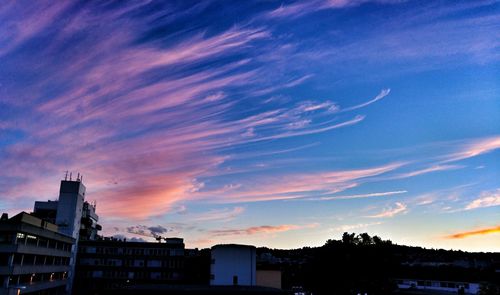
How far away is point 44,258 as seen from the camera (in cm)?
8575

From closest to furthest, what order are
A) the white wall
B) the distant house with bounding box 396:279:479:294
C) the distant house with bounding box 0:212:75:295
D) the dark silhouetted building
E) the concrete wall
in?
the distant house with bounding box 0:212:75:295 → the distant house with bounding box 396:279:479:294 → the white wall → the concrete wall → the dark silhouetted building

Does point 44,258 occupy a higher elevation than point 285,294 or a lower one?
higher

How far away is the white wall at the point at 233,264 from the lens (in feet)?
298

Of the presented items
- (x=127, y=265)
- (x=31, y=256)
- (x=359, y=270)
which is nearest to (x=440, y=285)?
(x=359, y=270)

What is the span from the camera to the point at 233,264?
9188 cm

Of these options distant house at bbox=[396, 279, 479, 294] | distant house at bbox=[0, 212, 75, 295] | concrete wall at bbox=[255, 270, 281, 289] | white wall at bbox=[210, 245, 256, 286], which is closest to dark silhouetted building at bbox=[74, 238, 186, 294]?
distant house at bbox=[0, 212, 75, 295]

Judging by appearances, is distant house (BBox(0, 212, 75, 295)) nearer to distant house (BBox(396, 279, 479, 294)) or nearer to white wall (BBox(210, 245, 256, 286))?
white wall (BBox(210, 245, 256, 286))

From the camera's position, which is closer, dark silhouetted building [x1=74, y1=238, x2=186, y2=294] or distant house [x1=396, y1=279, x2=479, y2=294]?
distant house [x1=396, y1=279, x2=479, y2=294]

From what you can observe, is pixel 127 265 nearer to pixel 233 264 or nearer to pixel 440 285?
pixel 233 264

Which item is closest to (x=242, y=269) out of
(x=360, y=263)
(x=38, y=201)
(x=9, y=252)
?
(x=360, y=263)

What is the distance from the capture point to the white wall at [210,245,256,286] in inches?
3578

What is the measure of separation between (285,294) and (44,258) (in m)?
56.1

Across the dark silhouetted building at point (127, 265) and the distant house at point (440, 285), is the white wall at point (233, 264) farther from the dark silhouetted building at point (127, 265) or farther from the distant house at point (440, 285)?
the distant house at point (440, 285)

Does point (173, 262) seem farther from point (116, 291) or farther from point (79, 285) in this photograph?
point (116, 291)
